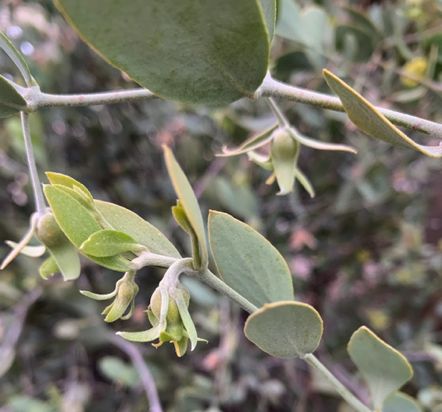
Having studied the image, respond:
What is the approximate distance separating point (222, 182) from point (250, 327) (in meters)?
0.61

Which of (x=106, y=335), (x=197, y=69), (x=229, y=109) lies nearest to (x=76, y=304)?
(x=106, y=335)

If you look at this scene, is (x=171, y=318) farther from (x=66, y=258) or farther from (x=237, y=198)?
(x=237, y=198)

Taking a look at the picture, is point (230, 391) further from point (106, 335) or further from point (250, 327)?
point (250, 327)

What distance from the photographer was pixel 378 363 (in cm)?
32

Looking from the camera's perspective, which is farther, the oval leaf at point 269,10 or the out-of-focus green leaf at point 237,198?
the out-of-focus green leaf at point 237,198

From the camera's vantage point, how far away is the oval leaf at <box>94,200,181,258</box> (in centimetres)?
24

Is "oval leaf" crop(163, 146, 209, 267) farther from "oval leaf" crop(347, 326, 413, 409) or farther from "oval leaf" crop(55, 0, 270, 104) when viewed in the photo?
"oval leaf" crop(347, 326, 413, 409)

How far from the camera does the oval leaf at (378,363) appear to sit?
30 centimetres

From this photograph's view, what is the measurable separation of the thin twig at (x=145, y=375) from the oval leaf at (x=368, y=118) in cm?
50

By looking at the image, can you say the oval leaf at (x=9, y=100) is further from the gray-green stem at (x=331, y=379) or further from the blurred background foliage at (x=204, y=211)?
the blurred background foliage at (x=204, y=211)

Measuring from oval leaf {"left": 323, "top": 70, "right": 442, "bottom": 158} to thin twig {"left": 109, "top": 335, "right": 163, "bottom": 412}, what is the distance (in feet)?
1.63

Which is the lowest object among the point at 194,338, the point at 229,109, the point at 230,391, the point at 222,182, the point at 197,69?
the point at 230,391

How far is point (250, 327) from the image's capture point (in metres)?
0.22

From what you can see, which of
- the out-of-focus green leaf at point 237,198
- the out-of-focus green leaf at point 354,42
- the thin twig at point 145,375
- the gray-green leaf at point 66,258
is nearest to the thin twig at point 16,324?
the thin twig at point 145,375
